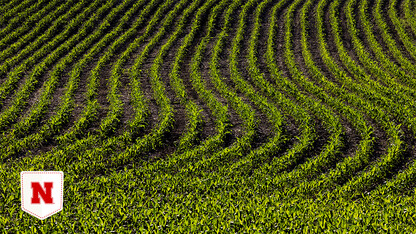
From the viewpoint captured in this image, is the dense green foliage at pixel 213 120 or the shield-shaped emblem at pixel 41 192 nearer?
the shield-shaped emblem at pixel 41 192

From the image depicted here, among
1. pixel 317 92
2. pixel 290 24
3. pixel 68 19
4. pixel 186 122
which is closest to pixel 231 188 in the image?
pixel 186 122

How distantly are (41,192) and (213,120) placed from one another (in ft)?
31.1

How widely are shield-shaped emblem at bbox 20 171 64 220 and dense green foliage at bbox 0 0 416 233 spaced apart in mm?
2016

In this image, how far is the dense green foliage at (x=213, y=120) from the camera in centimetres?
864

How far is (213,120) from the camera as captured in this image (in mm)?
14969

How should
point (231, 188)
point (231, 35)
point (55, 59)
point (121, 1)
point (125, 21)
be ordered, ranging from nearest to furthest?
1. point (231, 188)
2. point (55, 59)
3. point (231, 35)
4. point (125, 21)
5. point (121, 1)

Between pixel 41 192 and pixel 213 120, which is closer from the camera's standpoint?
pixel 41 192

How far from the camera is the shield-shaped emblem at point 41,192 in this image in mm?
5742

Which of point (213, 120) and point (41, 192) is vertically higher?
point (41, 192)

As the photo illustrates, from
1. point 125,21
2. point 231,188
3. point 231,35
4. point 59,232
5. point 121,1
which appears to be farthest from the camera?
point 121,1

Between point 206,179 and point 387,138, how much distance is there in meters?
6.50

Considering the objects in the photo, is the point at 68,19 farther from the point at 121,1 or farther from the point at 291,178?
the point at 291,178

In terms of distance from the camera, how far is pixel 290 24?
29.2 meters

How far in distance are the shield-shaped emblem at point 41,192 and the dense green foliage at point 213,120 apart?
202 centimetres
